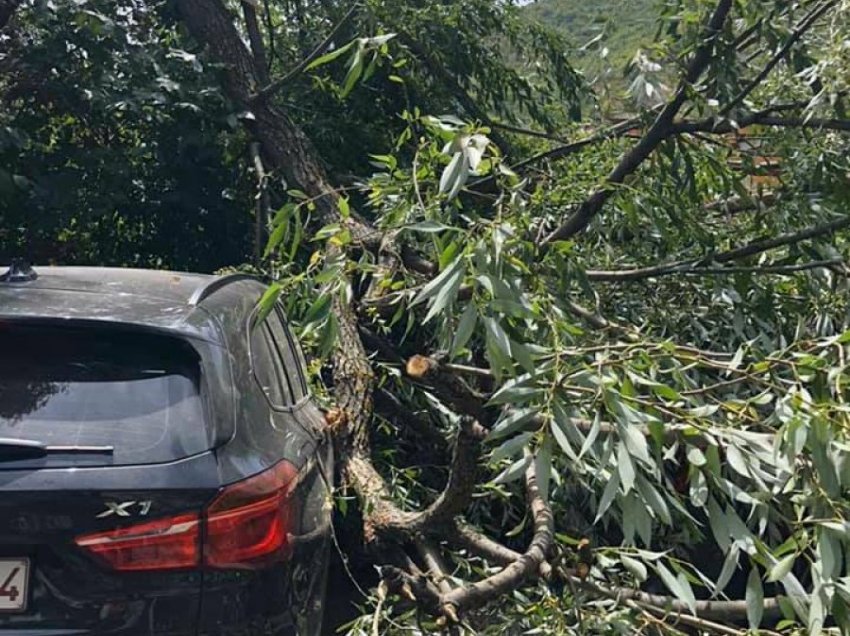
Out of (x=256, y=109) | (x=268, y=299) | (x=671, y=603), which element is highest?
(x=256, y=109)

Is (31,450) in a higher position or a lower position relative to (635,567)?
higher

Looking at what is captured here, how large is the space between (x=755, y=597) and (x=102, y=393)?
193 cm

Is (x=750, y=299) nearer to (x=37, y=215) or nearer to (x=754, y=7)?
(x=754, y=7)

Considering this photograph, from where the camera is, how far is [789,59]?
15.1 ft

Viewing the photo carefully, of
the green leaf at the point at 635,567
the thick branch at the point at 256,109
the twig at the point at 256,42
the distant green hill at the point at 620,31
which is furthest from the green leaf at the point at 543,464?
the twig at the point at 256,42

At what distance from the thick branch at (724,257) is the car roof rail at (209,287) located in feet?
5.51

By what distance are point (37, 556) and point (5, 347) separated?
645 mm

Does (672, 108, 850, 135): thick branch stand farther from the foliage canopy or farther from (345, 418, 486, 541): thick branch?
(345, 418, 486, 541): thick branch

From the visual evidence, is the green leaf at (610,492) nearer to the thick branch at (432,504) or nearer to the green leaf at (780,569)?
the green leaf at (780,569)

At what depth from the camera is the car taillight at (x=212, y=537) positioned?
2188mm

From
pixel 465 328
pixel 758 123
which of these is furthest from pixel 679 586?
pixel 758 123

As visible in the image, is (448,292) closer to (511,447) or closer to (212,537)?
(511,447)

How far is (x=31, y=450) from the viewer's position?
224 centimetres

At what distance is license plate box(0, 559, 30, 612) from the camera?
2.16 m
